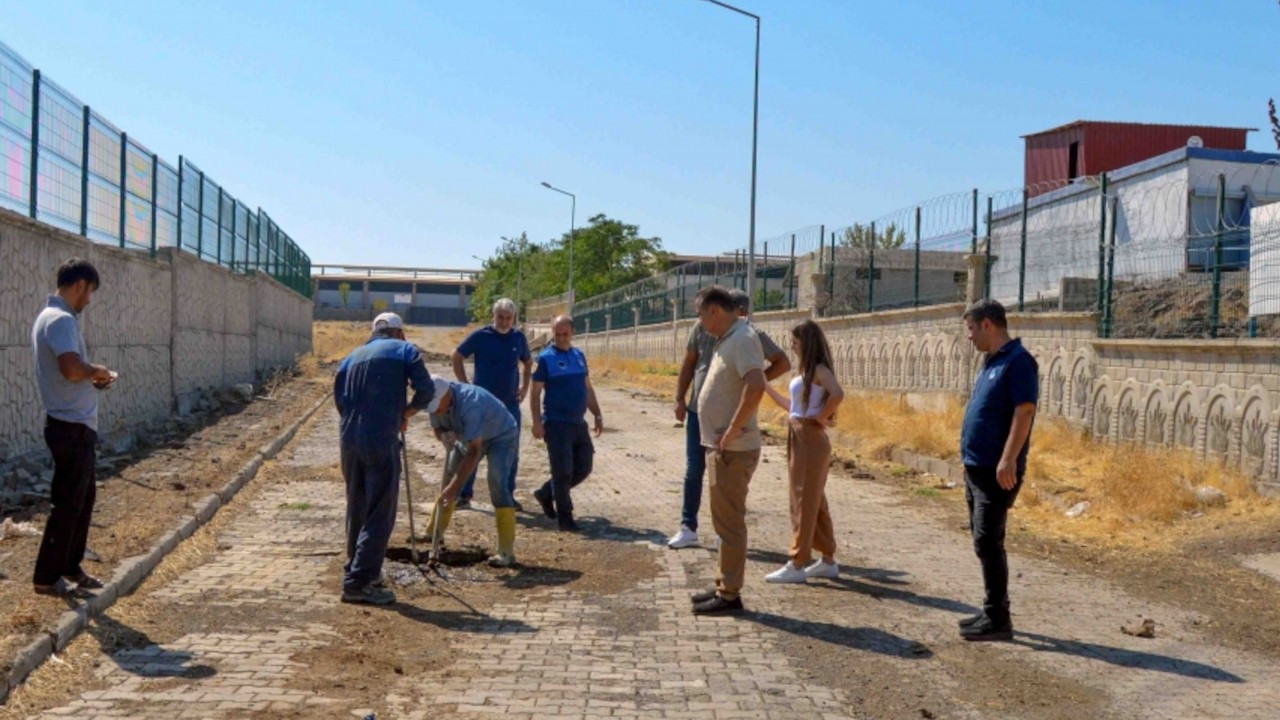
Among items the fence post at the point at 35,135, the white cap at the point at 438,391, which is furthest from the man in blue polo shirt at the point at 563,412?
the fence post at the point at 35,135

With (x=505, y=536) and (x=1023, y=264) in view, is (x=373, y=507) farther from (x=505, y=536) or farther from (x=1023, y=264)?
(x=1023, y=264)

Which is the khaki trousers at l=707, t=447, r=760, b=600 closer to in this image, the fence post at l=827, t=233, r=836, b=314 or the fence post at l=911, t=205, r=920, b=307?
the fence post at l=911, t=205, r=920, b=307

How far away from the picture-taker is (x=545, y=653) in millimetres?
6668

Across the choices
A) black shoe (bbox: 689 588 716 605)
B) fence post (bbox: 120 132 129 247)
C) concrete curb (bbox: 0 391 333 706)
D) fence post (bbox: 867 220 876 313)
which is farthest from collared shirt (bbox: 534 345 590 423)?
fence post (bbox: 867 220 876 313)

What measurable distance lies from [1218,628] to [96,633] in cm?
631

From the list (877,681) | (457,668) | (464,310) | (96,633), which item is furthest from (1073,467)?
(464,310)

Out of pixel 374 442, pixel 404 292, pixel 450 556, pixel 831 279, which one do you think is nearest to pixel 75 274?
pixel 374 442

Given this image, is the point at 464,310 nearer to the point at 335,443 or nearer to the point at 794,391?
the point at 335,443

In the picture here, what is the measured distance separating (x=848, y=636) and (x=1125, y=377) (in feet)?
29.9

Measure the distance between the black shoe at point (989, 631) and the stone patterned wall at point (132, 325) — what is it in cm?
837

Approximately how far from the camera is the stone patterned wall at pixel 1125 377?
12.2 metres

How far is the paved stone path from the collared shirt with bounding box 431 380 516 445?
4.37ft

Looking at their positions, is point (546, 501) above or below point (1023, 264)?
A: below

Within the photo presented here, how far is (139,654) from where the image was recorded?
643cm
